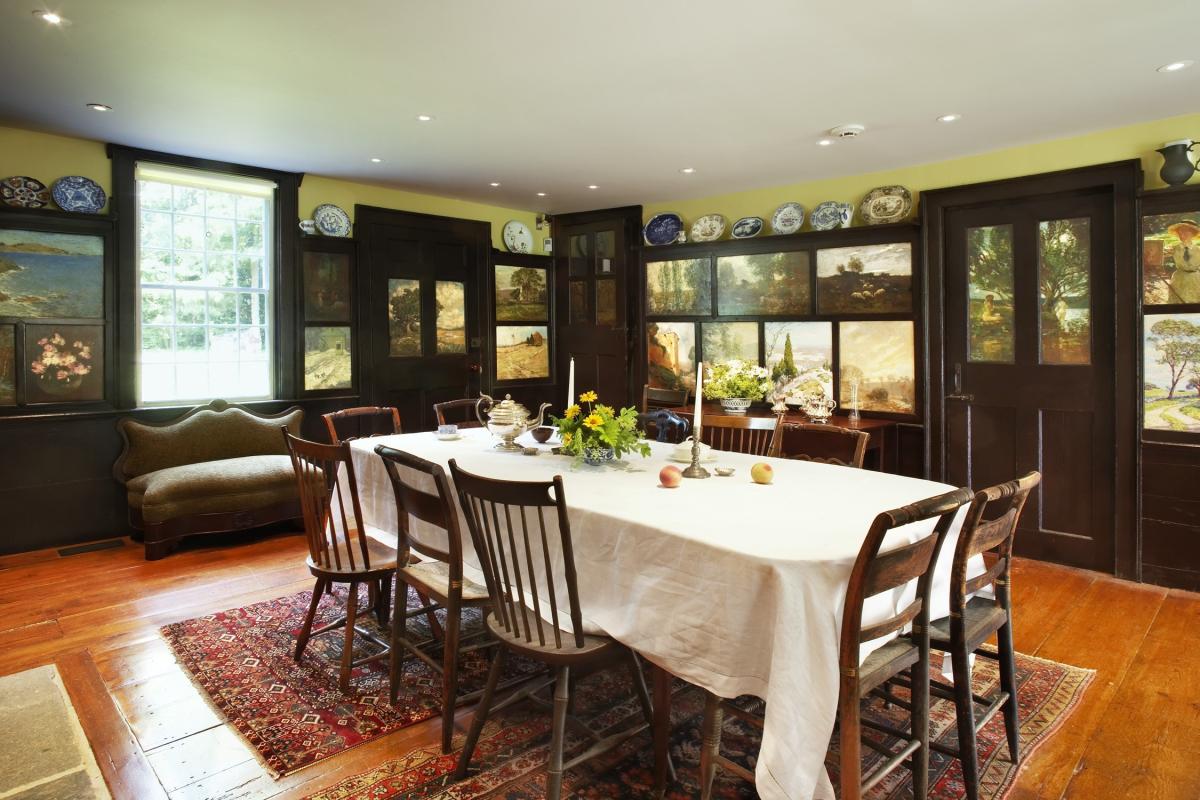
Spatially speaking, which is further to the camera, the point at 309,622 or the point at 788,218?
the point at 788,218

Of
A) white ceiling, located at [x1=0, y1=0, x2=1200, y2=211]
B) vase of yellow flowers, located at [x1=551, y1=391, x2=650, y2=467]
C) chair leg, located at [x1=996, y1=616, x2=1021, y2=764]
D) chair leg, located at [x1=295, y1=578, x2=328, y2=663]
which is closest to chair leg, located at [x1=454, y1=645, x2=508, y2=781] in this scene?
vase of yellow flowers, located at [x1=551, y1=391, x2=650, y2=467]

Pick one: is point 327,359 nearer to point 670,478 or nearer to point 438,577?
point 438,577

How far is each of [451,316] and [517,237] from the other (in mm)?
1061

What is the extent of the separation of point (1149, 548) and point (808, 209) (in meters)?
3.15

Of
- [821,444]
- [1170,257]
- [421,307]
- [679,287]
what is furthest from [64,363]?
[1170,257]

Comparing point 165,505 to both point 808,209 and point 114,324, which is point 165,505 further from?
point 808,209

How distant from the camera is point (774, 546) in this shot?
1806 millimetres

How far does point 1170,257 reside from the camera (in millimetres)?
4004

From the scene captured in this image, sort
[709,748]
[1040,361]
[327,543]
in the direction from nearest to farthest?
[709,748] → [327,543] → [1040,361]

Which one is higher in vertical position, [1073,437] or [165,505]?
[1073,437]

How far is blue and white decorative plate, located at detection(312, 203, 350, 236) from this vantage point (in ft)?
18.2

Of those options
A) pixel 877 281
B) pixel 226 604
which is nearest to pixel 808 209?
pixel 877 281

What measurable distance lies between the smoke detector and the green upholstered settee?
410 centimetres

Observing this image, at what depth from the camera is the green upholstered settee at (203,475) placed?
4473 mm
